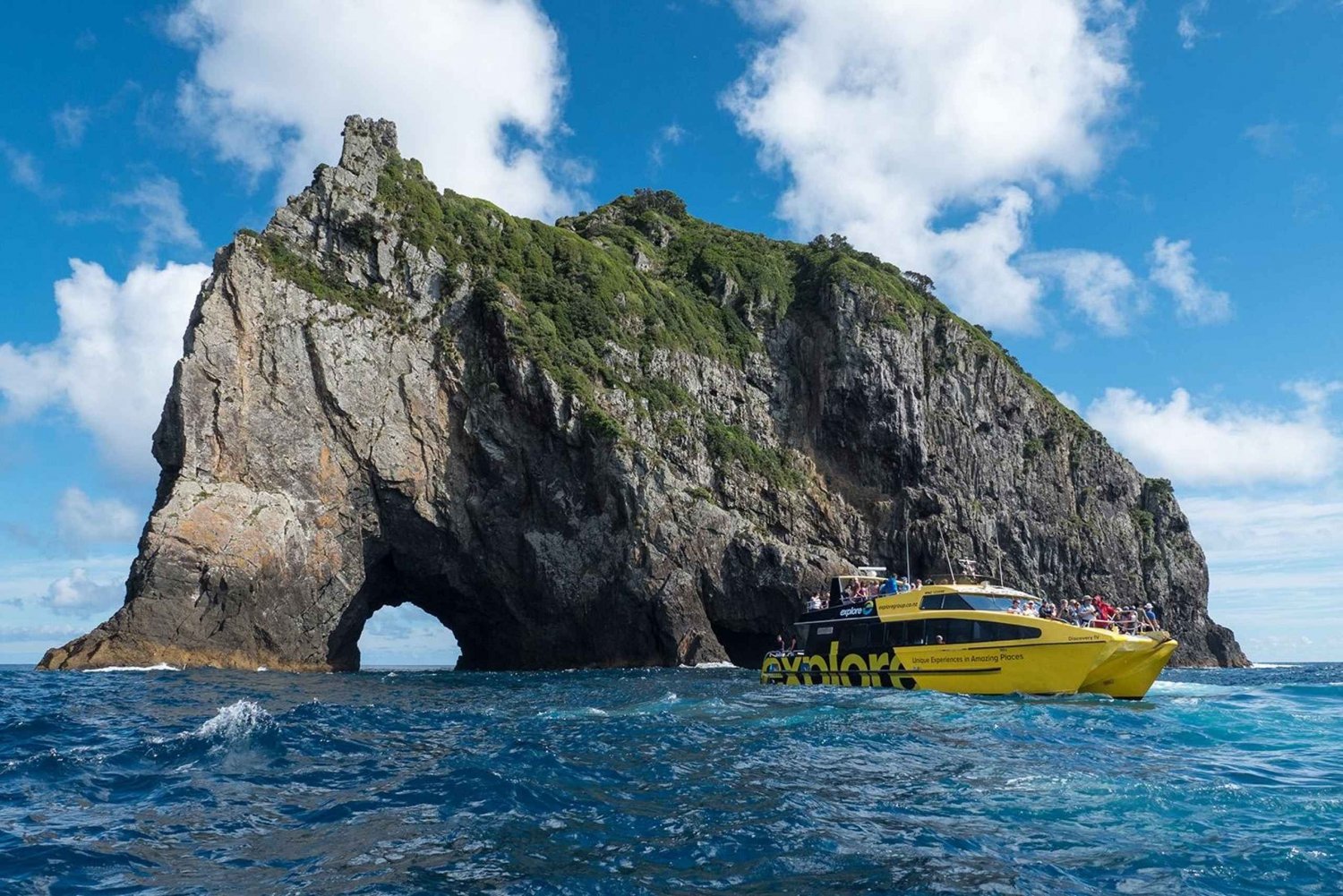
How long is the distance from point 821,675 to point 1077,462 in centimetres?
5231

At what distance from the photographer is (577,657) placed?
51.0 m

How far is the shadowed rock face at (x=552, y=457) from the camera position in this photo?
43.8 m

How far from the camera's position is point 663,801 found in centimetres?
1034

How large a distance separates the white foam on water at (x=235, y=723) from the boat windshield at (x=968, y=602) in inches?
694

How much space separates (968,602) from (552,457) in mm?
30827

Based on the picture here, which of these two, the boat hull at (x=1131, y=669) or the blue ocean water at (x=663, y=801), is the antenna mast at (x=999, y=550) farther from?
the blue ocean water at (x=663, y=801)

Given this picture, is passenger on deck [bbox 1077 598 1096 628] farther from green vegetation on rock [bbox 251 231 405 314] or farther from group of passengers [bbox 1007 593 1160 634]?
green vegetation on rock [bbox 251 231 405 314]

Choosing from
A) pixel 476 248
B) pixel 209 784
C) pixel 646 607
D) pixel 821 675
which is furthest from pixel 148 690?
pixel 476 248

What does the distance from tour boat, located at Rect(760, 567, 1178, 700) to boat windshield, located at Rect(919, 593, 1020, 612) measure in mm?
26

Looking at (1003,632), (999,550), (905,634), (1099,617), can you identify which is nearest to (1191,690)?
(1099,617)

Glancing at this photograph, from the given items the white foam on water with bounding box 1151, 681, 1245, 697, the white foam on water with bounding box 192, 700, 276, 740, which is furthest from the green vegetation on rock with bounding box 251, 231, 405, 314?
the white foam on water with bounding box 1151, 681, 1245, 697

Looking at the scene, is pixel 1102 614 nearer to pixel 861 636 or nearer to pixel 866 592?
pixel 861 636

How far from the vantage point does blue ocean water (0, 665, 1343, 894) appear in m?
7.64

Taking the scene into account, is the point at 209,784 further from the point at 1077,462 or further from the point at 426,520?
the point at 1077,462
